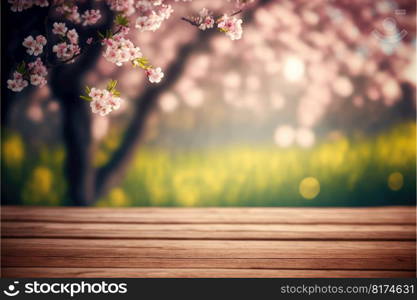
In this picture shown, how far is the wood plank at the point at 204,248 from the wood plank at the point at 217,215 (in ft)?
1.08

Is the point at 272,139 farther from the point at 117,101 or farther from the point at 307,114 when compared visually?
the point at 117,101

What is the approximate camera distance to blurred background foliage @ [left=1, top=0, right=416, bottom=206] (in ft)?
8.26

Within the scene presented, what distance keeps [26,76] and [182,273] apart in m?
0.99

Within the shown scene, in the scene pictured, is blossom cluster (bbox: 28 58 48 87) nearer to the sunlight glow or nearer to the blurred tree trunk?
the blurred tree trunk

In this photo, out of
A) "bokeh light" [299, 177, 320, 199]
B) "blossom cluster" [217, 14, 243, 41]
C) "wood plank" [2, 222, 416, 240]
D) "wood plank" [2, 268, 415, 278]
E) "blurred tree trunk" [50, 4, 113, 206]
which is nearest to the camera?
"wood plank" [2, 268, 415, 278]

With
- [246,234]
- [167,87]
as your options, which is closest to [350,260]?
[246,234]

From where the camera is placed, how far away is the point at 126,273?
4.92 feet

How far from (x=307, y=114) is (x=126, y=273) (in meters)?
1.61

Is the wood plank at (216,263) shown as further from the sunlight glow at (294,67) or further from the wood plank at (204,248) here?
the sunlight glow at (294,67)

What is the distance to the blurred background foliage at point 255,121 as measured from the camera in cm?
252

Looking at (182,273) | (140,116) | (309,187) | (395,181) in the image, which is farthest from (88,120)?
(395,181)

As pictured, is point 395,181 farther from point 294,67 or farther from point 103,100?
point 103,100

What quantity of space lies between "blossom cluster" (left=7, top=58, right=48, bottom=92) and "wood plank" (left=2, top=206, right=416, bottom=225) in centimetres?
86

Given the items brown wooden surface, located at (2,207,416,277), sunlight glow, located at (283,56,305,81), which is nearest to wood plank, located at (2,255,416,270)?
brown wooden surface, located at (2,207,416,277)
